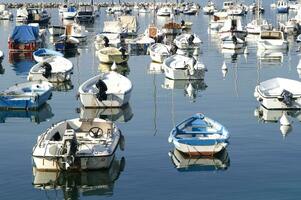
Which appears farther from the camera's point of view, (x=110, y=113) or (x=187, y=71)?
(x=187, y=71)

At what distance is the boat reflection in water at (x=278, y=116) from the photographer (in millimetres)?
31469

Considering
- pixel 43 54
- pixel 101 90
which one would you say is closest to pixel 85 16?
pixel 43 54

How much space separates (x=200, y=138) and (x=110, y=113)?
1045cm

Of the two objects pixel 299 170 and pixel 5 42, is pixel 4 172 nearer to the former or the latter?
pixel 299 170

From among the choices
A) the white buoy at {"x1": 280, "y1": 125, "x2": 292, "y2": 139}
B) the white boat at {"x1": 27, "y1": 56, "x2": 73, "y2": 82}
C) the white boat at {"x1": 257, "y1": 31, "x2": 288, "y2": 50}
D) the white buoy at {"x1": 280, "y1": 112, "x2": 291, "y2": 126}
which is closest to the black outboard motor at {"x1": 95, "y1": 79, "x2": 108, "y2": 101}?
the white boat at {"x1": 27, "y1": 56, "x2": 73, "y2": 82}

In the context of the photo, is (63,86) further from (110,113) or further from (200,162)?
(200,162)

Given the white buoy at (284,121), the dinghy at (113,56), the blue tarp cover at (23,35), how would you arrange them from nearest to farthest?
the white buoy at (284,121)
the dinghy at (113,56)
the blue tarp cover at (23,35)

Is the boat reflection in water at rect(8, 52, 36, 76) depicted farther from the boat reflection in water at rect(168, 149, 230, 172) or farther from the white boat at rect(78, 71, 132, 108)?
the boat reflection in water at rect(168, 149, 230, 172)

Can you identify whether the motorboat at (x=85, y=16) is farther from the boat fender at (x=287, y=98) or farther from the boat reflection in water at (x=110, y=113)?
the boat fender at (x=287, y=98)

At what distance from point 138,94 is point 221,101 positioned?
19.4ft

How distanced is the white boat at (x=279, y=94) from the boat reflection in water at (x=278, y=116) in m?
0.29

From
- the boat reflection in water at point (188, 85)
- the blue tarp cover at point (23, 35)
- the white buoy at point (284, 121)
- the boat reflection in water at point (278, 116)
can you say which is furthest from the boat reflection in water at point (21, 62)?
the white buoy at point (284, 121)

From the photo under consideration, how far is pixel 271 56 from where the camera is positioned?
60250 mm

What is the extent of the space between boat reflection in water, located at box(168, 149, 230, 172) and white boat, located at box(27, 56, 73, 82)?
66.0 ft
